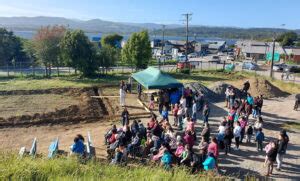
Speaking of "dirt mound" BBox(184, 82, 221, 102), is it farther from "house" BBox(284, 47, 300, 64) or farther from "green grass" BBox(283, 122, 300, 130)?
"house" BBox(284, 47, 300, 64)

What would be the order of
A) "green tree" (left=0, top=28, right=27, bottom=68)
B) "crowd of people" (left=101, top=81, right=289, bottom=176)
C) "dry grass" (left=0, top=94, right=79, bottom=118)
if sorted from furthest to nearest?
"green tree" (left=0, top=28, right=27, bottom=68) → "dry grass" (left=0, top=94, right=79, bottom=118) → "crowd of people" (left=101, top=81, right=289, bottom=176)

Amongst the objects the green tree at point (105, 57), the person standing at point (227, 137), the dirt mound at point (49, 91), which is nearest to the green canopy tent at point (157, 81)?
the dirt mound at point (49, 91)

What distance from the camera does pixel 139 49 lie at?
1512 inches

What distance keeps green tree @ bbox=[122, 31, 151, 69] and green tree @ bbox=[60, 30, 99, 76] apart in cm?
589

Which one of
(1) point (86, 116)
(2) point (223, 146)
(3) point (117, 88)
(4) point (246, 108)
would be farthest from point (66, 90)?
(2) point (223, 146)

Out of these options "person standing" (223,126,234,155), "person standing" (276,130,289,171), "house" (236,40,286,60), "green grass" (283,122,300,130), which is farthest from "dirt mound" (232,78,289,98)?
"house" (236,40,286,60)

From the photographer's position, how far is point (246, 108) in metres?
18.7

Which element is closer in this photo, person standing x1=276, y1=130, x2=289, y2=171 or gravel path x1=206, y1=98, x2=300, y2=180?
person standing x1=276, y1=130, x2=289, y2=171

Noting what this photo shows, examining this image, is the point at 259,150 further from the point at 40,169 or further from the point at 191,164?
the point at 40,169

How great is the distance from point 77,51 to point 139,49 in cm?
770

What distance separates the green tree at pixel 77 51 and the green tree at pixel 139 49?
19.3ft

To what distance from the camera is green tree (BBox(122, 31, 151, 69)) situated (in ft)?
126

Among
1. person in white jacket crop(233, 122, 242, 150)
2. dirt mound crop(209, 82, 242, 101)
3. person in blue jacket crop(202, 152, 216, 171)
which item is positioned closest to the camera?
person in blue jacket crop(202, 152, 216, 171)

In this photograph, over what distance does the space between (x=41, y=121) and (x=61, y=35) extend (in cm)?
1840
